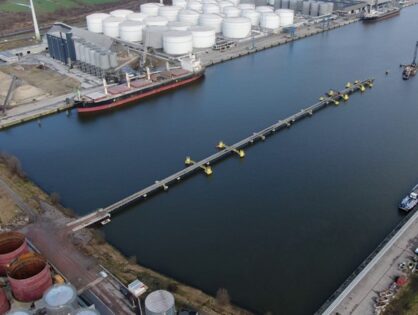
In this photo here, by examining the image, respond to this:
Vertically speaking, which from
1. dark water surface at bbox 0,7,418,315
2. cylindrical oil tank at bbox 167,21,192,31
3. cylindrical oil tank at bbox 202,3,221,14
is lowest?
dark water surface at bbox 0,7,418,315

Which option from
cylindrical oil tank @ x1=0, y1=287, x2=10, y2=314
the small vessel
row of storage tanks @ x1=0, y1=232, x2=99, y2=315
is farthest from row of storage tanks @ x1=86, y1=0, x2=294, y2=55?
cylindrical oil tank @ x1=0, y1=287, x2=10, y2=314

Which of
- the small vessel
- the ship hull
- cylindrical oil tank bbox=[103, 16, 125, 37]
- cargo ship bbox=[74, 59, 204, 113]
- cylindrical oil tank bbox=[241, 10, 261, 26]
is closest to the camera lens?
the small vessel

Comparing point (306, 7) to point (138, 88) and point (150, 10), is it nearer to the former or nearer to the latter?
point (150, 10)

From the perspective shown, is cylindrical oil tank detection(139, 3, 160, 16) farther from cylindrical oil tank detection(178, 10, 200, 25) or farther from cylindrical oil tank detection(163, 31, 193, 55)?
cylindrical oil tank detection(163, 31, 193, 55)

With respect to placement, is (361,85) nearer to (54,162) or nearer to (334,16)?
(54,162)

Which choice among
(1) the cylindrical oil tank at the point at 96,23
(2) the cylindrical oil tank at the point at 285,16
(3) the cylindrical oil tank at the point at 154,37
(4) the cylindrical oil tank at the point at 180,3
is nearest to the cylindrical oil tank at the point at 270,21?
(2) the cylindrical oil tank at the point at 285,16

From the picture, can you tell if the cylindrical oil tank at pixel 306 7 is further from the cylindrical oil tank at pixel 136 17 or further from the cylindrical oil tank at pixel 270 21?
the cylindrical oil tank at pixel 136 17
